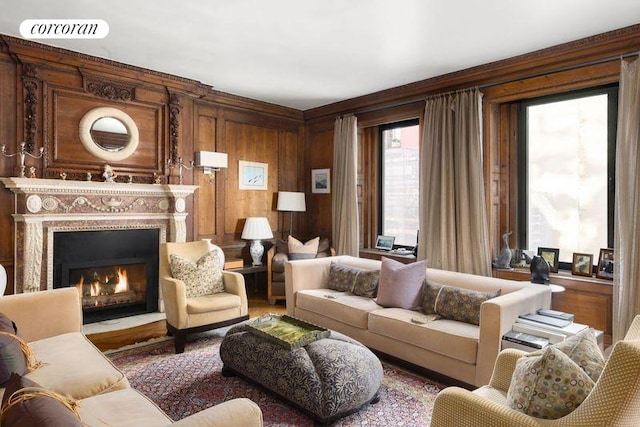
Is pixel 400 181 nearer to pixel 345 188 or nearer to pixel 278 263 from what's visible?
pixel 345 188

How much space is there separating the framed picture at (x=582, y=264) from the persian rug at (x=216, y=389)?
1.95m

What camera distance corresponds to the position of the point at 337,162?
5.87 meters

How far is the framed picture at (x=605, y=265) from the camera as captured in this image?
3.58 metres

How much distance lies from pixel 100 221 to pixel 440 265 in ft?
12.4

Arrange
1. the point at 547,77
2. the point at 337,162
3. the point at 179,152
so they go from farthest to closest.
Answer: the point at 337,162 → the point at 179,152 → the point at 547,77

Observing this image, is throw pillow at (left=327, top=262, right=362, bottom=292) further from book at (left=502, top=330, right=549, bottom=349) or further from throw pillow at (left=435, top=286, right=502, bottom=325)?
book at (left=502, top=330, right=549, bottom=349)

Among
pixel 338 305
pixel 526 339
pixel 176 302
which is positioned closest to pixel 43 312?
pixel 176 302

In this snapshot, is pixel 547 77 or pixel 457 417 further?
pixel 547 77

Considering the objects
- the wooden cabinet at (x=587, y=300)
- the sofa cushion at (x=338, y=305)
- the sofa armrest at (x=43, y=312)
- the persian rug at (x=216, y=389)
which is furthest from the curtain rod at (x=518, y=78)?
the sofa armrest at (x=43, y=312)

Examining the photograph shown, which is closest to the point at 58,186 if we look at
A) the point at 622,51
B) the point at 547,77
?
the point at 547,77

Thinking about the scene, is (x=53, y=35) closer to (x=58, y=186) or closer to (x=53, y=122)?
(x=53, y=122)

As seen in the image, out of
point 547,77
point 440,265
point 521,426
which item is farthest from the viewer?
point 440,265

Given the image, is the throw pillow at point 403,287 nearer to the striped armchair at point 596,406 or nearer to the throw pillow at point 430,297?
the throw pillow at point 430,297

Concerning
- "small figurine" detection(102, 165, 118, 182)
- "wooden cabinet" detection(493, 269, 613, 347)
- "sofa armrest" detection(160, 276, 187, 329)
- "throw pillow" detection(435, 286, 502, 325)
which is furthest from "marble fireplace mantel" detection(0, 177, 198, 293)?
"wooden cabinet" detection(493, 269, 613, 347)
